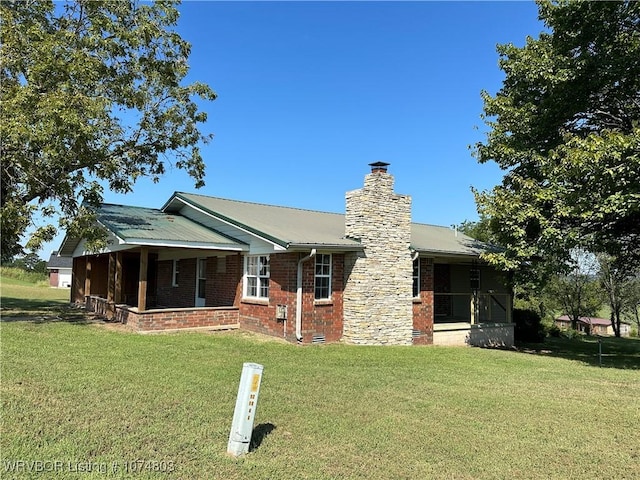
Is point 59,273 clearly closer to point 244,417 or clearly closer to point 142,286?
point 142,286

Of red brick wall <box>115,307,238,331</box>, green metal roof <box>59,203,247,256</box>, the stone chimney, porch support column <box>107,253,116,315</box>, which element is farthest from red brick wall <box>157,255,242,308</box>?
the stone chimney

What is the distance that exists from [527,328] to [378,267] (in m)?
10.9

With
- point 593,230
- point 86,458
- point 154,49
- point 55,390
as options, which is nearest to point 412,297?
point 593,230

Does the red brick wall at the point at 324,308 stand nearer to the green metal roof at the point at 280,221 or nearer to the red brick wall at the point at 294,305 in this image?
the red brick wall at the point at 294,305

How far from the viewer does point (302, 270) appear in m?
13.2

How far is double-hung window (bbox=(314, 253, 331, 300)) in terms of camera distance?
543 inches

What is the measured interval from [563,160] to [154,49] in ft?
48.3

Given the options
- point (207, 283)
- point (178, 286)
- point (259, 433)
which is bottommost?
point (259, 433)

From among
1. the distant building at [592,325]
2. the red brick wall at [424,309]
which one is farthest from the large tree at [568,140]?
the distant building at [592,325]

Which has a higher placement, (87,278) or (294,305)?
(87,278)

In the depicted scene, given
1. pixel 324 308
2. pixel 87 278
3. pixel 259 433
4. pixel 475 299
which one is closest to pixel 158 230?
pixel 324 308

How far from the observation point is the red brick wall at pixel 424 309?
15.1 meters

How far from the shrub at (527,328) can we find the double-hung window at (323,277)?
11190 millimetres

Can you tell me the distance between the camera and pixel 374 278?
46.0 feet
